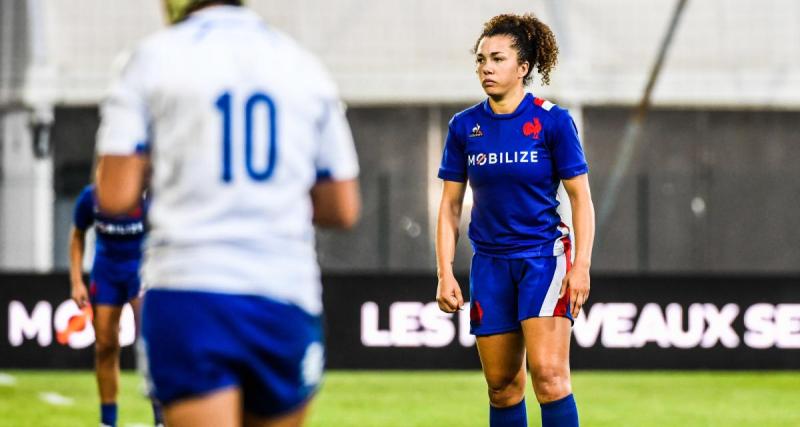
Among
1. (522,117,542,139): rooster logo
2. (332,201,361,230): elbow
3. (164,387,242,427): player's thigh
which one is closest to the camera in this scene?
(164,387,242,427): player's thigh

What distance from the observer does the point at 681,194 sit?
20094mm

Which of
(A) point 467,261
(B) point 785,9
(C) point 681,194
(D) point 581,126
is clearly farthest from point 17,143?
(B) point 785,9

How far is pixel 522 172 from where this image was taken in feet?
17.2

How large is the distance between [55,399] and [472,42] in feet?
36.8

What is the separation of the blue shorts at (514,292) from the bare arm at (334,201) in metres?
2.30

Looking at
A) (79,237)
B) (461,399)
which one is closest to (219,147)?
(79,237)

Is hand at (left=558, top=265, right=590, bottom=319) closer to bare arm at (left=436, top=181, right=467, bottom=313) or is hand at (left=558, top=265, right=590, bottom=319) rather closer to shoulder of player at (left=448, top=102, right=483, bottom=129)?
bare arm at (left=436, top=181, right=467, bottom=313)

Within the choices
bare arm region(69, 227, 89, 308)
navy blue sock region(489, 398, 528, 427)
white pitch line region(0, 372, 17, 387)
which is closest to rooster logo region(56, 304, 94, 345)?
white pitch line region(0, 372, 17, 387)

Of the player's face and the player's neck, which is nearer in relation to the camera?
the player's face

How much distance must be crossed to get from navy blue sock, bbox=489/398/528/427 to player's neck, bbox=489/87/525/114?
113 cm

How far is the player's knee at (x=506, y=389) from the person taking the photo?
538cm

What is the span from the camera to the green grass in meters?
9.12

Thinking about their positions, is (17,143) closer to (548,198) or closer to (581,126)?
(581,126)

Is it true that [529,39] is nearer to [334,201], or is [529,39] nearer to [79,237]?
[334,201]
